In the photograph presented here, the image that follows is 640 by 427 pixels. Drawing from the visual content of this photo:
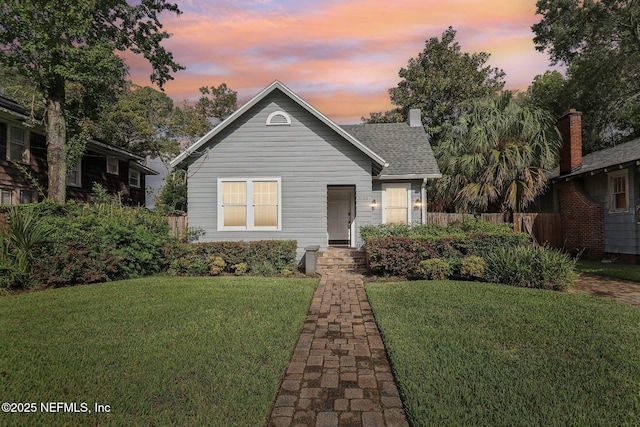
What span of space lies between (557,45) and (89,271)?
2996 centimetres

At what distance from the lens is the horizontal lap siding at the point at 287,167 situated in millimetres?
12234

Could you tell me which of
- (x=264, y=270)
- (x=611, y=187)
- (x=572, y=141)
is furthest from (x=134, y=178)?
(x=611, y=187)

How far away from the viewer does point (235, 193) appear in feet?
40.9

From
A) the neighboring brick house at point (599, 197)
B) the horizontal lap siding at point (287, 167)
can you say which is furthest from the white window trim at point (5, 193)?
the neighboring brick house at point (599, 197)

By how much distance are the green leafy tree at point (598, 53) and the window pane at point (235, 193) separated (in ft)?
79.4

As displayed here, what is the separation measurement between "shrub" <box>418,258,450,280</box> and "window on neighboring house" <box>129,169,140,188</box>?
77.7 feet

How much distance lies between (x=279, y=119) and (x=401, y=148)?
20.0 ft

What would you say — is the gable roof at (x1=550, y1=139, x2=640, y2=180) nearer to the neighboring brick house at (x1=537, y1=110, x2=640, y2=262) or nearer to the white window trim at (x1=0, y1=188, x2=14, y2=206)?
the neighboring brick house at (x1=537, y1=110, x2=640, y2=262)

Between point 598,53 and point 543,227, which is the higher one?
point 598,53

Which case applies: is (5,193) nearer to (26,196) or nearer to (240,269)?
(26,196)

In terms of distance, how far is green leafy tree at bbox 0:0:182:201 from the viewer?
13.9 m

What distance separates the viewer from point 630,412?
9.41 feet

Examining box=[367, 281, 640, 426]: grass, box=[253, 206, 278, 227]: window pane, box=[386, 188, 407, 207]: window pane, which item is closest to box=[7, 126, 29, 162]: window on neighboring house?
box=[253, 206, 278, 227]: window pane

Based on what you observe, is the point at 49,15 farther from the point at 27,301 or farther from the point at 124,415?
the point at 124,415
